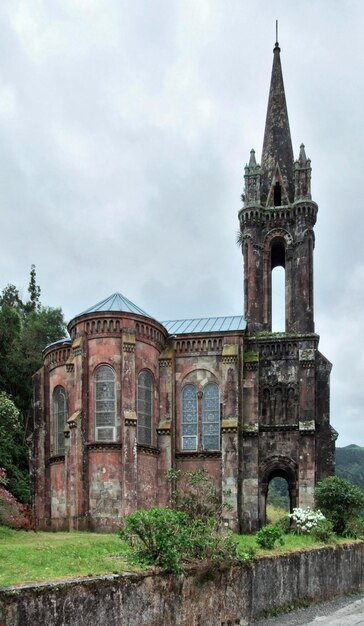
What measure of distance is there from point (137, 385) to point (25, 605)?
74.9 ft

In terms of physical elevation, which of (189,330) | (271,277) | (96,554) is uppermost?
(271,277)

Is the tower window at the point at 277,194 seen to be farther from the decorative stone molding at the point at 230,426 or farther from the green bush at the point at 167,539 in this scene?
the green bush at the point at 167,539

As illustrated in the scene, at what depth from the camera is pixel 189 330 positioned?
37.7 m

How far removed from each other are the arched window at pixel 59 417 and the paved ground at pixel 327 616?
18.1 meters

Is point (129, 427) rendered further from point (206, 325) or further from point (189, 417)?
point (206, 325)

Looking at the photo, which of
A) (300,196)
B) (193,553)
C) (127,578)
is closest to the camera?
(127,578)

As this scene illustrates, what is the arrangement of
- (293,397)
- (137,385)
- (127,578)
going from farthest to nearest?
(293,397) < (137,385) < (127,578)

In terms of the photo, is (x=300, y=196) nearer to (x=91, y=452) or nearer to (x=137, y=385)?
(x=137, y=385)

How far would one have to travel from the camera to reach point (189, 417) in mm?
36188

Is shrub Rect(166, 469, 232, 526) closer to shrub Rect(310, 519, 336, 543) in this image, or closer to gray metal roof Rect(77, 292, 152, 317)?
shrub Rect(310, 519, 336, 543)

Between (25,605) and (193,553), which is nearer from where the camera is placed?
(25,605)

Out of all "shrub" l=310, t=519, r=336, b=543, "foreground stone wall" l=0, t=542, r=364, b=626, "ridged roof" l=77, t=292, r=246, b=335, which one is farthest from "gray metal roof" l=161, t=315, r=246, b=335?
"foreground stone wall" l=0, t=542, r=364, b=626

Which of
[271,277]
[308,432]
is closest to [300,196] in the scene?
[271,277]

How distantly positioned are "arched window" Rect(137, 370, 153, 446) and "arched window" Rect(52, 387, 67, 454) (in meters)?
4.28
